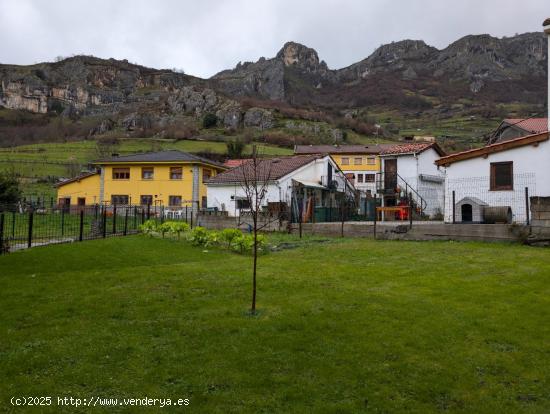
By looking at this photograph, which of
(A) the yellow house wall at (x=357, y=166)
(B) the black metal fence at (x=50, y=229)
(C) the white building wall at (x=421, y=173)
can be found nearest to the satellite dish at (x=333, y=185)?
(C) the white building wall at (x=421, y=173)

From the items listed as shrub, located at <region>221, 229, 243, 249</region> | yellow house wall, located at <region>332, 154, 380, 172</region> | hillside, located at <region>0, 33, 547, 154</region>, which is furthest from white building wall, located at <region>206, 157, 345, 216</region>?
hillside, located at <region>0, 33, 547, 154</region>

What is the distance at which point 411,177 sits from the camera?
3416cm

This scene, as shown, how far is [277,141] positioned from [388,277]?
3030 inches

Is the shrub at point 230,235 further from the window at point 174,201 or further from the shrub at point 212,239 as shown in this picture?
the window at point 174,201

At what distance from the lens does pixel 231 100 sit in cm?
11700

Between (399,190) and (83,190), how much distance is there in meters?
31.0

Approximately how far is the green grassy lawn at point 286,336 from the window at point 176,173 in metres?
31.6

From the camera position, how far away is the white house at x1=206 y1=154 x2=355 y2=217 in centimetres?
3123

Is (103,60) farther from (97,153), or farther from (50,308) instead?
(50,308)

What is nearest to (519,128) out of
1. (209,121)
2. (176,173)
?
(176,173)

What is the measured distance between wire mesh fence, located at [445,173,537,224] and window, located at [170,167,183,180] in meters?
26.5

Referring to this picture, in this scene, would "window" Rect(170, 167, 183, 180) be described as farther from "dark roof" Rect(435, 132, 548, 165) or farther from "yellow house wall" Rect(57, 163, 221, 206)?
"dark roof" Rect(435, 132, 548, 165)

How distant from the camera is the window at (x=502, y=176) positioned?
777 inches

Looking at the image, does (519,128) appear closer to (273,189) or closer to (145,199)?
(273,189)
